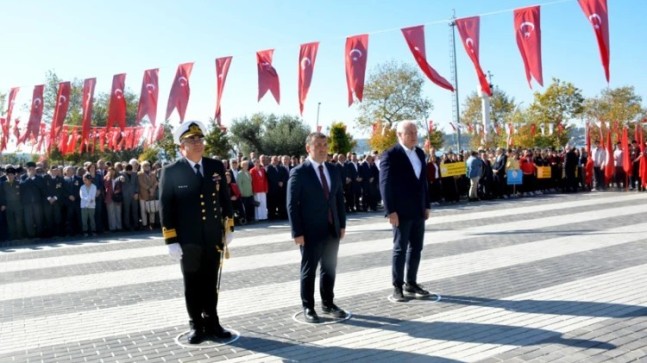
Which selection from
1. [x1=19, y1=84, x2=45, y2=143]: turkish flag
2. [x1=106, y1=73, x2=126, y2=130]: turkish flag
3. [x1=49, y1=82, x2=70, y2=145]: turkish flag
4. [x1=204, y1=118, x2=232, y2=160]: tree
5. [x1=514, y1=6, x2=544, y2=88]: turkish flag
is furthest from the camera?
[x1=204, y1=118, x2=232, y2=160]: tree

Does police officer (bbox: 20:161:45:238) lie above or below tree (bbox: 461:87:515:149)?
below

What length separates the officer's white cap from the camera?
17.6ft

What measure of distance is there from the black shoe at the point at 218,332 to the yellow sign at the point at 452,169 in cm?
1564

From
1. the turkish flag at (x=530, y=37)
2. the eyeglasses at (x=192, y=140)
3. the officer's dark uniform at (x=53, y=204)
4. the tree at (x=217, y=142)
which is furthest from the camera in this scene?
the tree at (x=217, y=142)

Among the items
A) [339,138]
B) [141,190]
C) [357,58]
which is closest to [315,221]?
[141,190]

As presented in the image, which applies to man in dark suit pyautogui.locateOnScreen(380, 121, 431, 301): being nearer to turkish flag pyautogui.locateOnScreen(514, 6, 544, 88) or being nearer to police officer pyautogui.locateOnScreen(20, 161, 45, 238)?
turkish flag pyautogui.locateOnScreen(514, 6, 544, 88)

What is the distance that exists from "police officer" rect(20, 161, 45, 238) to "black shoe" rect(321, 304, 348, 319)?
11.5m

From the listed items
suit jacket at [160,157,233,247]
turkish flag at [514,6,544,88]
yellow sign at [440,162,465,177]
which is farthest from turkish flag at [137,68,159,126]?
suit jacket at [160,157,233,247]

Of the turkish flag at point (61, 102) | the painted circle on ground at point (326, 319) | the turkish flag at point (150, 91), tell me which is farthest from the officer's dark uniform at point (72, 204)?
the painted circle on ground at point (326, 319)

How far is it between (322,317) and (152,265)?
4.74 metres

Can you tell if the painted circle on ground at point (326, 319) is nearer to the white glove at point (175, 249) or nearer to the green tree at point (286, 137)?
the white glove at point (175, 249)

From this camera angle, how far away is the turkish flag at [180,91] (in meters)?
18.2

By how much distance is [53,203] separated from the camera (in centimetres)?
1496

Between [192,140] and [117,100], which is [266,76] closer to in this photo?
[117,100]
